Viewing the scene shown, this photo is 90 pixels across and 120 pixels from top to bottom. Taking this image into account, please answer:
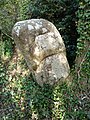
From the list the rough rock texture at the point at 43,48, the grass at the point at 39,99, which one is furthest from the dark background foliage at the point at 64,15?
the grass at the point at 39,99

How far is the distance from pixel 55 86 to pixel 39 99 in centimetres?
51

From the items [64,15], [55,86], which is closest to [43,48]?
[55,86]

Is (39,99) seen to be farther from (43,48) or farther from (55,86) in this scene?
(43,48)

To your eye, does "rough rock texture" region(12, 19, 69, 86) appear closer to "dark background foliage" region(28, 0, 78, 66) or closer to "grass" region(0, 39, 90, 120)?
"grass" region(0, 39, 90, 120)

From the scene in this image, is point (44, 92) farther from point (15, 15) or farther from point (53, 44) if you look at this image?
point (15, 15)

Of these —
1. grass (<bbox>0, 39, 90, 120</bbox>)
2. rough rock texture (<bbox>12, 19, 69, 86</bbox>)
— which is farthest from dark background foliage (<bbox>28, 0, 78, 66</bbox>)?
grass (<bbox>0, 39, 90, 120</bbox>)

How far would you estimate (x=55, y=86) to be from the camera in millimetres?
6207

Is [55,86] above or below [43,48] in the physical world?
below

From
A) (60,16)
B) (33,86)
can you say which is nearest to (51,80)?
(33,86)

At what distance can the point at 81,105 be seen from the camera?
572 centimetres

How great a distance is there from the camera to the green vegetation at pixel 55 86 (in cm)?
588

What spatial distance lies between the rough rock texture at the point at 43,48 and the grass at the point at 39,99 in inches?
12.0

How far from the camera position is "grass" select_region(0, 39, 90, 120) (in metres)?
5.79

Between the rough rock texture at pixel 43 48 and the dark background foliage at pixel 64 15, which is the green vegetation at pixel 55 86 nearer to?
the dark background foliage at pixel 64 15
